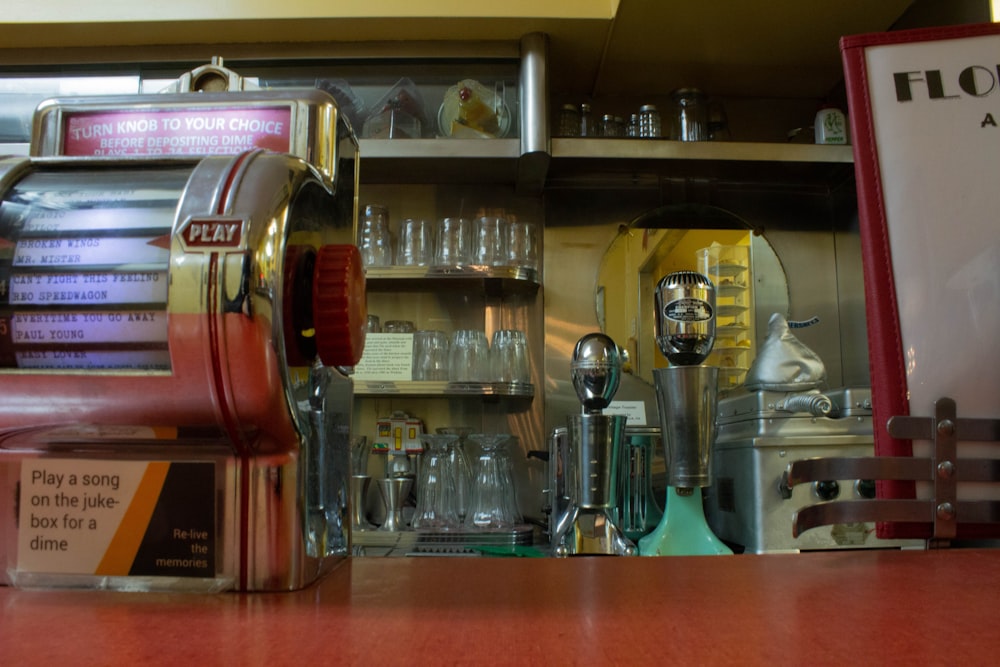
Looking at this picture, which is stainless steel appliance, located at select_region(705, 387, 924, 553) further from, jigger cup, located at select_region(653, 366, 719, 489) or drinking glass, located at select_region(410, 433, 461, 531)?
drinking glass, located at select_region(410, 433, 461, 531)

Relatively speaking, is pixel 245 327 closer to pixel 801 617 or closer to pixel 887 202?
pixel 801 617

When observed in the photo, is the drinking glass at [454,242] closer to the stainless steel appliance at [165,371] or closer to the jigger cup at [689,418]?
the jigger cup at [689,418]

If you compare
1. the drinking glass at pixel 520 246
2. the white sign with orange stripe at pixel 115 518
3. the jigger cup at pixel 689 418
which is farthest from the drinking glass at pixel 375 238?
the white sign with orange stripe at pixel 115 518

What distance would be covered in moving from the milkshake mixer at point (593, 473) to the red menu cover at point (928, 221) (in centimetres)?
69

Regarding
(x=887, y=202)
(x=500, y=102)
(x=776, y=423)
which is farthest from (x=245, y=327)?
(x=500, y=102)

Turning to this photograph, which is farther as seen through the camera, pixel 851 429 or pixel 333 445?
pixel 851 429

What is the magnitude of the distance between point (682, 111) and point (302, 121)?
1763mm

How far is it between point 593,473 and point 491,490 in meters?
0.60

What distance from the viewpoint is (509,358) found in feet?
6.54

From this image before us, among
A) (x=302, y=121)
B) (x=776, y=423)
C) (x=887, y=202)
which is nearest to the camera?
(x=302, y=121)

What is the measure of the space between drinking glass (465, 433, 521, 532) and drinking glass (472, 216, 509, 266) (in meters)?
0.47

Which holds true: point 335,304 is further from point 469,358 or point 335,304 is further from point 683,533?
point 469,358

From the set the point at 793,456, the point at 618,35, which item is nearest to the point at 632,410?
the point at 793,456

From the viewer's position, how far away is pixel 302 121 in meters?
0.51
